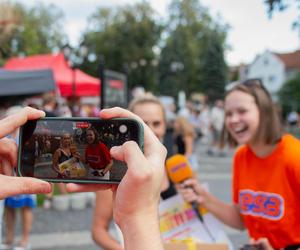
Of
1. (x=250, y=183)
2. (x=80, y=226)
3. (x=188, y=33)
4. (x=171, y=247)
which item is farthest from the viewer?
(x=188, y=33)

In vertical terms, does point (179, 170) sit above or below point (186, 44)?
below

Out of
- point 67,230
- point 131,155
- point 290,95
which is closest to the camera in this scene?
point 131,155

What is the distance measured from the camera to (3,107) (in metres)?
7.42

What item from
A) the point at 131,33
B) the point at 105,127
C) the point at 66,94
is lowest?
the point at 66,94

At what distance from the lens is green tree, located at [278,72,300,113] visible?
39344 millimetres

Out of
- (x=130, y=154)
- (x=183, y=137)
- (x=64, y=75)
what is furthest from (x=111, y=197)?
(x=64, y=75)

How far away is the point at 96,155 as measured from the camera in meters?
1.18

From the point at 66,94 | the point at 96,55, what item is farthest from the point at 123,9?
the point at 66,94

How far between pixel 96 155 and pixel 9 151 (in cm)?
26

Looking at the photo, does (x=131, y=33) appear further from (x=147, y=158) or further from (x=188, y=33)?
(x=147, y=158)

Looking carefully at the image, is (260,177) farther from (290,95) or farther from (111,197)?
(290,95)

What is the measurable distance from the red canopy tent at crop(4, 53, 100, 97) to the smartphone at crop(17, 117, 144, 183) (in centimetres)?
1010

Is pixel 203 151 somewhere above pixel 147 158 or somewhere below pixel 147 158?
below

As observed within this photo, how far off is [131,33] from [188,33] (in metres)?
9.35
